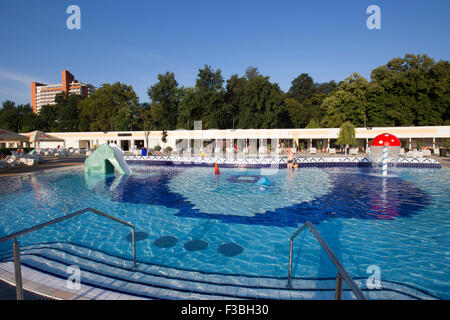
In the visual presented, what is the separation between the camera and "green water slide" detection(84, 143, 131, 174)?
15.0 metres

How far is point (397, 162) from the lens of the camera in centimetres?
1906

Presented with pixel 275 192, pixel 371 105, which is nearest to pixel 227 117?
pixel 371 105

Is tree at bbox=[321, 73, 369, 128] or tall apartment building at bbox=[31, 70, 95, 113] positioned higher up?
tall apartment building at bbox=[31, 70, 95, 113]

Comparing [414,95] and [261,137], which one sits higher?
[414,95]

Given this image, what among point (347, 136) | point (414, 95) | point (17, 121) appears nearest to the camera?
point (347, 136)

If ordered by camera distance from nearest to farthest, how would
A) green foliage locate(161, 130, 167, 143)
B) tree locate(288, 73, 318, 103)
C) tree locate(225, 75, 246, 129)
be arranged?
green foliage locate(161, 130, 167, 143), tree locate(225, 75, 246, 129), tree locate(288, 73, 318, 103)

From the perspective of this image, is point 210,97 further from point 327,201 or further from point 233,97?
point 327,201

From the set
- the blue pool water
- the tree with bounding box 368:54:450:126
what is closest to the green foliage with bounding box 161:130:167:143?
the blue pool water

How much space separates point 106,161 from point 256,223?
12.2 meters

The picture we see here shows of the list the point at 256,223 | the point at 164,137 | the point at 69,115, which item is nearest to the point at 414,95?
the point at 164,137

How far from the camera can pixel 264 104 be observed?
40.0m

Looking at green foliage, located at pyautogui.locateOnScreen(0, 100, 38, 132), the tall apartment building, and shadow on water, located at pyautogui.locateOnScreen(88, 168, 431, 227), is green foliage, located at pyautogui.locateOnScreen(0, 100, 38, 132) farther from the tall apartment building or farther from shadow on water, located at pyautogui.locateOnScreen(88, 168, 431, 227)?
shadow on water, located at pyautogui.locateOnScreen(88, 168, 431, 227)

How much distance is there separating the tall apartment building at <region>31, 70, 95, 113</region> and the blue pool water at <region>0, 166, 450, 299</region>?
12554 cm
